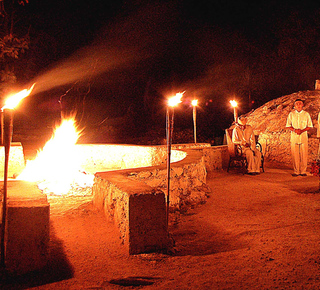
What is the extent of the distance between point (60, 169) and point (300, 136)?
19.9 ft

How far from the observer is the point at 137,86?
75.9 ft

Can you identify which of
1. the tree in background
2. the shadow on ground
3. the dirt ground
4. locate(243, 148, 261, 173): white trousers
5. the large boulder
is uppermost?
the tree in background

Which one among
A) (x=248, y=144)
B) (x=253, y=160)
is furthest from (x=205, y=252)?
(x=248, y=144)

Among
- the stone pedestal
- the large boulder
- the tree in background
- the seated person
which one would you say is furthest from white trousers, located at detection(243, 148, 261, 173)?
the tree in background

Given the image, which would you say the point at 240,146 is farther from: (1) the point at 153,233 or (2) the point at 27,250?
(2) the point at 27,250

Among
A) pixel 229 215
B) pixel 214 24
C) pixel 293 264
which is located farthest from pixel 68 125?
pixel 214 24

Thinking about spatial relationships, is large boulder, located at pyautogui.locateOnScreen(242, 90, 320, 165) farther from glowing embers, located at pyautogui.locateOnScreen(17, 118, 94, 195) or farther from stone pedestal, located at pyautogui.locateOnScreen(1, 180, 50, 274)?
stone pedestal, located at pyautogui.locateOnScreen(1, 180, 50, 274)

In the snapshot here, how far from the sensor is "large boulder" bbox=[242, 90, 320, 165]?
8750 millimetres

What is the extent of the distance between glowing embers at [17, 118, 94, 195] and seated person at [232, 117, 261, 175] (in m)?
3.81

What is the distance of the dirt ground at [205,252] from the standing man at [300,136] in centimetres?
228

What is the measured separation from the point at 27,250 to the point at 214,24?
60.1 ft

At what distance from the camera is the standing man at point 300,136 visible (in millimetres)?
7109

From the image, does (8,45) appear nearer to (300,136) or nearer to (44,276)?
(300,136)

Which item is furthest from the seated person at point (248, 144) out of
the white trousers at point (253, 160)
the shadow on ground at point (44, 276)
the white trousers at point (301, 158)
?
the shadow on ground at point (44, 276)
